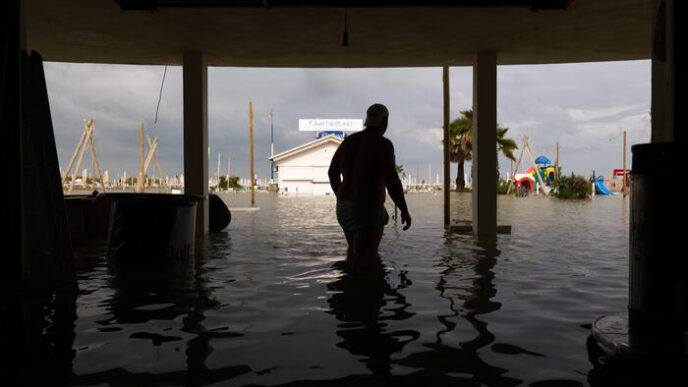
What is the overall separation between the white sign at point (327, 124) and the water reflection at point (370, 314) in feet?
199

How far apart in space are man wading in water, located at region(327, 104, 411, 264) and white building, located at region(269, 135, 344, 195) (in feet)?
129

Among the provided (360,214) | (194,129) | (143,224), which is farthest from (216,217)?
(360,214)

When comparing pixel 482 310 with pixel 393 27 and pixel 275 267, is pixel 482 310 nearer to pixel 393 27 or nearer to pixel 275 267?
pixel 275 267

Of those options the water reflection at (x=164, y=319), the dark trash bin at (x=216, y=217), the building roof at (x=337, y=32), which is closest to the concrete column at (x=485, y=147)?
the building roof at (x=337, y=32)

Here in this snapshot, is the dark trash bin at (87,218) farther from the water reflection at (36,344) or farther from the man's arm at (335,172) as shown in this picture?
the man's arm at (335,172)

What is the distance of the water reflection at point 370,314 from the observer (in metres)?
2.71

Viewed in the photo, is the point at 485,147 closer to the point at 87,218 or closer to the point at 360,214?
the point at 360,214

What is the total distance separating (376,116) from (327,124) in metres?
61.5

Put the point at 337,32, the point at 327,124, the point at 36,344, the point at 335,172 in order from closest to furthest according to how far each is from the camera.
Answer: the point at 36,344
the point at 335,172
the point at 337,32
the point at 327,124

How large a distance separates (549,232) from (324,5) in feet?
23.0

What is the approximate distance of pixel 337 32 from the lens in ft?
27.6

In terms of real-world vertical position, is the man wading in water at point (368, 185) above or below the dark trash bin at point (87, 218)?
above

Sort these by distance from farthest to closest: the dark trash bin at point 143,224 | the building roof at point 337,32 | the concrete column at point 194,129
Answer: the concrete column at point 194,129 → the building roof at point 337,32 → the dark trash bin at point 143,224

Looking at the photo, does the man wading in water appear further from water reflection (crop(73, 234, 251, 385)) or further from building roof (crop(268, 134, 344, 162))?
building roof (crop(268, 134, 344, 162))
